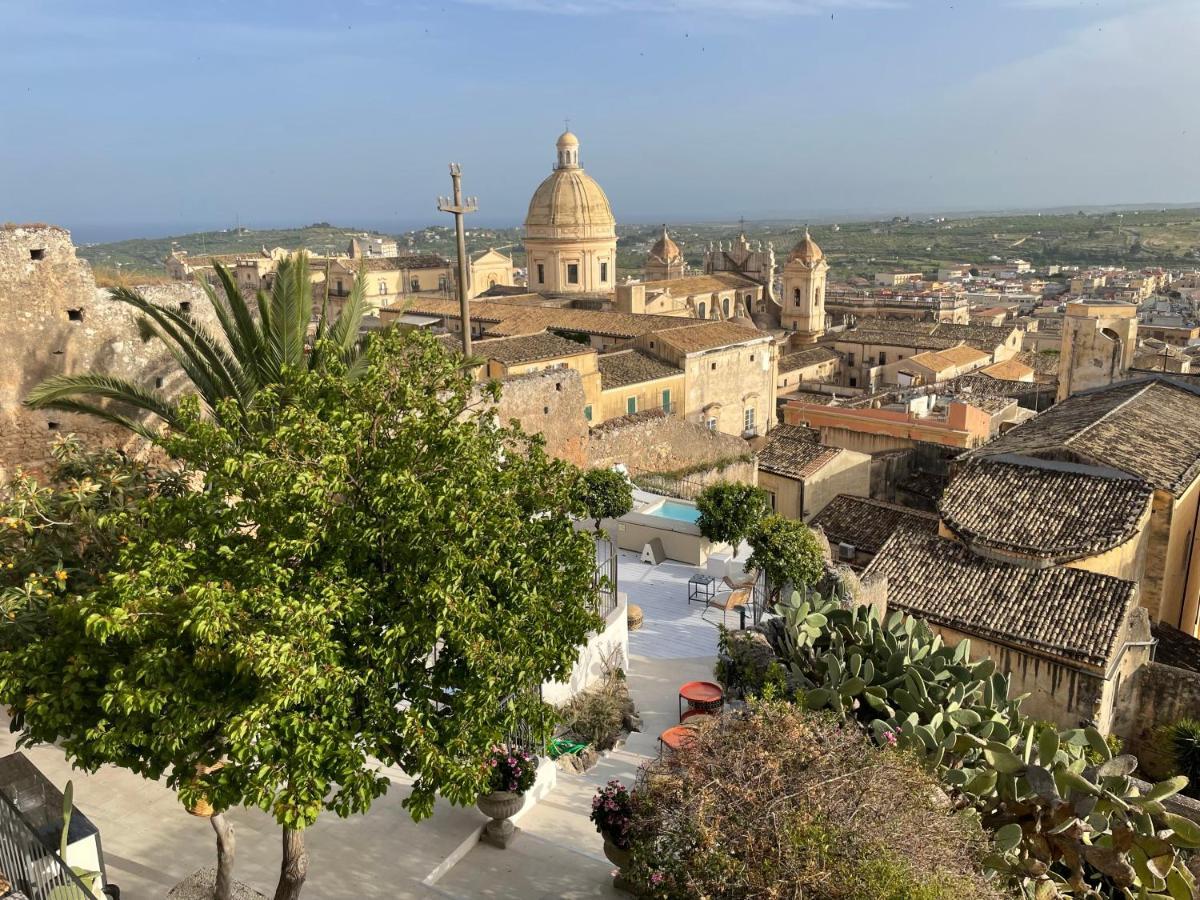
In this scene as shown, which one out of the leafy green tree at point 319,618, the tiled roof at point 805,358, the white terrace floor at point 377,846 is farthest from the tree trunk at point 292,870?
the tiled roof at point 805,358

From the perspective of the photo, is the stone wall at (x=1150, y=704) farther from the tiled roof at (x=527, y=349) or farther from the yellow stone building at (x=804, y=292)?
the yellow stone building at (x=804, y=292)

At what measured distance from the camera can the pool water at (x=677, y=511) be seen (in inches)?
663

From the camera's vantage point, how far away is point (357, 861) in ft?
26.1

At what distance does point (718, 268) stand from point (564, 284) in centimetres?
2215

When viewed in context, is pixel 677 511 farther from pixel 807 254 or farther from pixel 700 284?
pixel 807 254

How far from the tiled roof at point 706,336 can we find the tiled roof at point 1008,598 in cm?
1837

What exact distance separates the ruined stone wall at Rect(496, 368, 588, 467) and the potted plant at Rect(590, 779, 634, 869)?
11482mm

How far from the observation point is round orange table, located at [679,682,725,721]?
10336 mm

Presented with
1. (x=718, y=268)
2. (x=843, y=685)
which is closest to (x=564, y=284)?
(x=718, y=268)

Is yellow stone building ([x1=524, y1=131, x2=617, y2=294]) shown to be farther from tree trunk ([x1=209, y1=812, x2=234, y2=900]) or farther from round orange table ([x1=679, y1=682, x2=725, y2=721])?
tree trunk ([x1=209, y1=812, x2=234, y2=900])

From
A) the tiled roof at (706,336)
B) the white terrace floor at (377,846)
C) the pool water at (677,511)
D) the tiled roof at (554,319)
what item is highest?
the tiled roof at (554,319)

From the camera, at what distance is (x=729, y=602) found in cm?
1354

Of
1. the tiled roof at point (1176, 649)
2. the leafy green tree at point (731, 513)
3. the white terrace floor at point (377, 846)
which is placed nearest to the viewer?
the white terrace floor at point (377, 846)

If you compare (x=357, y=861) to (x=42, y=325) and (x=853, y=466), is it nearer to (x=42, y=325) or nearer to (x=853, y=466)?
(x=42, y=325)
